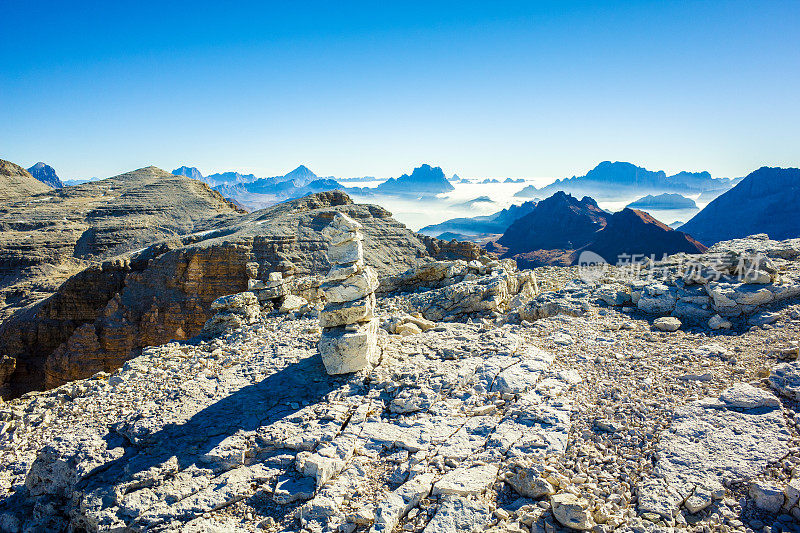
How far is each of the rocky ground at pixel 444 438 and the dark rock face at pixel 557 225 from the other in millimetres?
99070

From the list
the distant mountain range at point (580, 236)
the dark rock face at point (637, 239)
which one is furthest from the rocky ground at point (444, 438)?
the distant mountain range at point (580, 236)

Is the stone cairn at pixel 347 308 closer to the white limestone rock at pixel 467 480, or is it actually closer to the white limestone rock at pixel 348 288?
the white limestone rock at pixel 348 288

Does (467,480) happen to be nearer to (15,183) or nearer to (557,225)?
(557,225)

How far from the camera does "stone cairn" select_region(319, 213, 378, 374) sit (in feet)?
28.8

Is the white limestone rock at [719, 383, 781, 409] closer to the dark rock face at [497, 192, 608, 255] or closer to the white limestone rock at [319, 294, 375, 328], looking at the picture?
the white limestone rock at [319, 294, 375, 328]

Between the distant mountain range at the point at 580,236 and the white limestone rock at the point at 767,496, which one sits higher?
the distant mountain range at the point at 580,236

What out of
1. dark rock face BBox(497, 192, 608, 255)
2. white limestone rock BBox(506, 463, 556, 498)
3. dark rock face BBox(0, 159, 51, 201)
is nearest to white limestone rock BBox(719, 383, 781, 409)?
white limestone rock BBox(506, 463, 556, 498)

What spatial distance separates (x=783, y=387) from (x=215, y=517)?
9161mm

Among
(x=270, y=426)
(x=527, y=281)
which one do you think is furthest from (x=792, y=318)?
(x=270, y=426)

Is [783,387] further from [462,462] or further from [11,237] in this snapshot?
[11,237]

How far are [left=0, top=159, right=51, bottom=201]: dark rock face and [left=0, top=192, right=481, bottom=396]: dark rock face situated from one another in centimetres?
6145

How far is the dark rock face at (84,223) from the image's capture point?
47219mm

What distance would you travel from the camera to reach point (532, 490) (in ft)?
17.2

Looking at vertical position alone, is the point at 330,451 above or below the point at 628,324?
below
